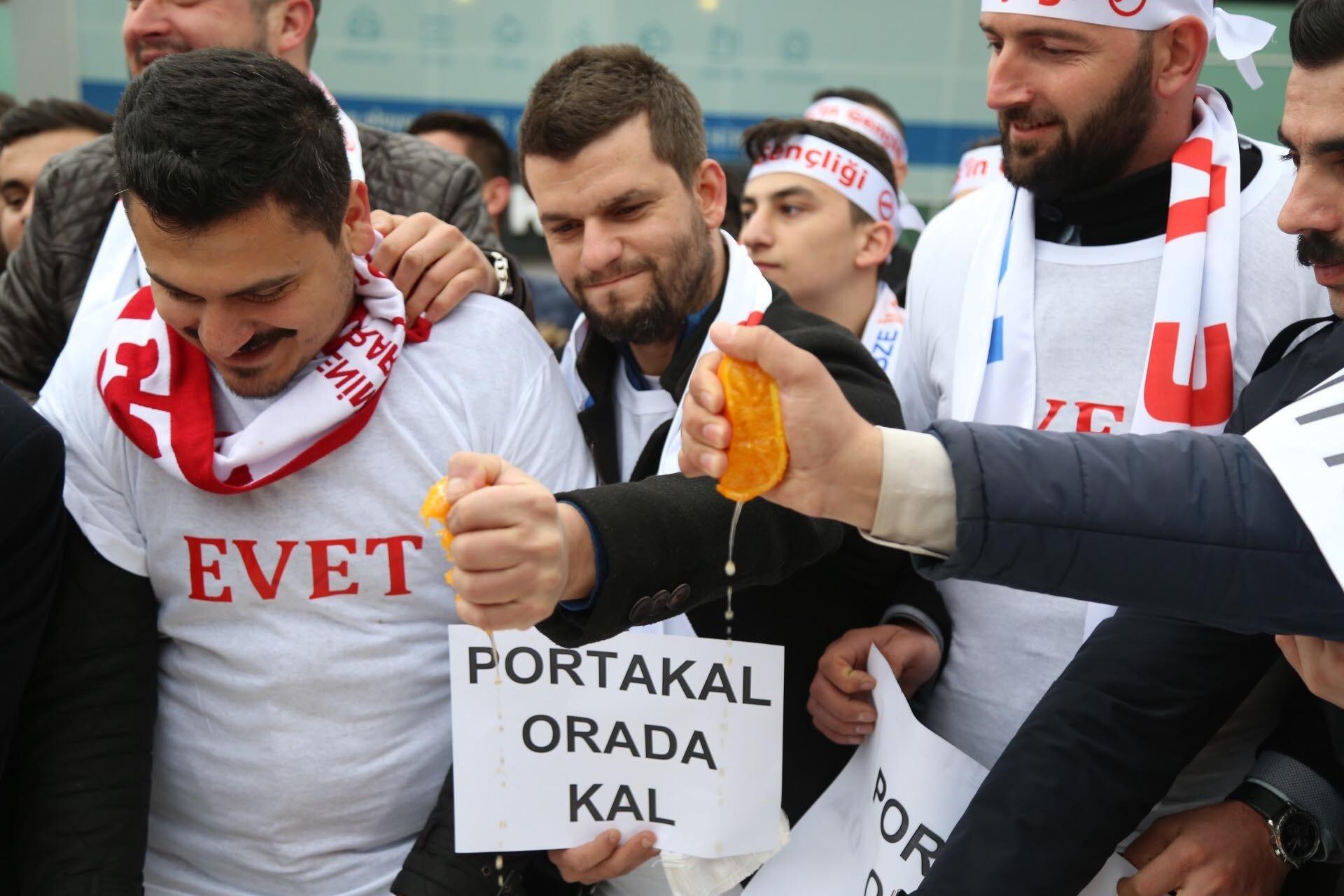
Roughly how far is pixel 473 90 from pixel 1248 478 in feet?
23.2

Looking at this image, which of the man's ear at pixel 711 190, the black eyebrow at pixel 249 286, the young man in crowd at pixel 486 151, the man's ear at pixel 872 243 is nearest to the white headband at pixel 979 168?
the man's ear at pixel 872 243

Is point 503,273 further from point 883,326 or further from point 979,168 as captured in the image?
point 979,168

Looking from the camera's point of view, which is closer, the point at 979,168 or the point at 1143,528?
the point at 1143,528

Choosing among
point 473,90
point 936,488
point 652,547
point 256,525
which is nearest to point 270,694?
point 256,525

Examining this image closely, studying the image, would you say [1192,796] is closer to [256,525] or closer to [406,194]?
[256,525]

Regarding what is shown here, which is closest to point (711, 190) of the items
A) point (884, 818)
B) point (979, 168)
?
point (884, 818)

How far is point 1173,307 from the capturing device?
7.17 feet

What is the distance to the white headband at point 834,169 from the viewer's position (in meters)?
4.53

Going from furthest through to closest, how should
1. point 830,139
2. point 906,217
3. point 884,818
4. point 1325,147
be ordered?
1. point 906,217
2. point 830,139
3. point 884,818
4. point 1325,147

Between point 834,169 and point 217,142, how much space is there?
289 centimetres

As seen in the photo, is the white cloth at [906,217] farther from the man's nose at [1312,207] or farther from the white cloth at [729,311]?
the man's nose at [1312,207]

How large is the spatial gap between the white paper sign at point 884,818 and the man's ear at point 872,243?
253 cm

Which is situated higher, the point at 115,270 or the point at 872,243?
the point at 115,270

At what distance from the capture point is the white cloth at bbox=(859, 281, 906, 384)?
4137 millimetres
